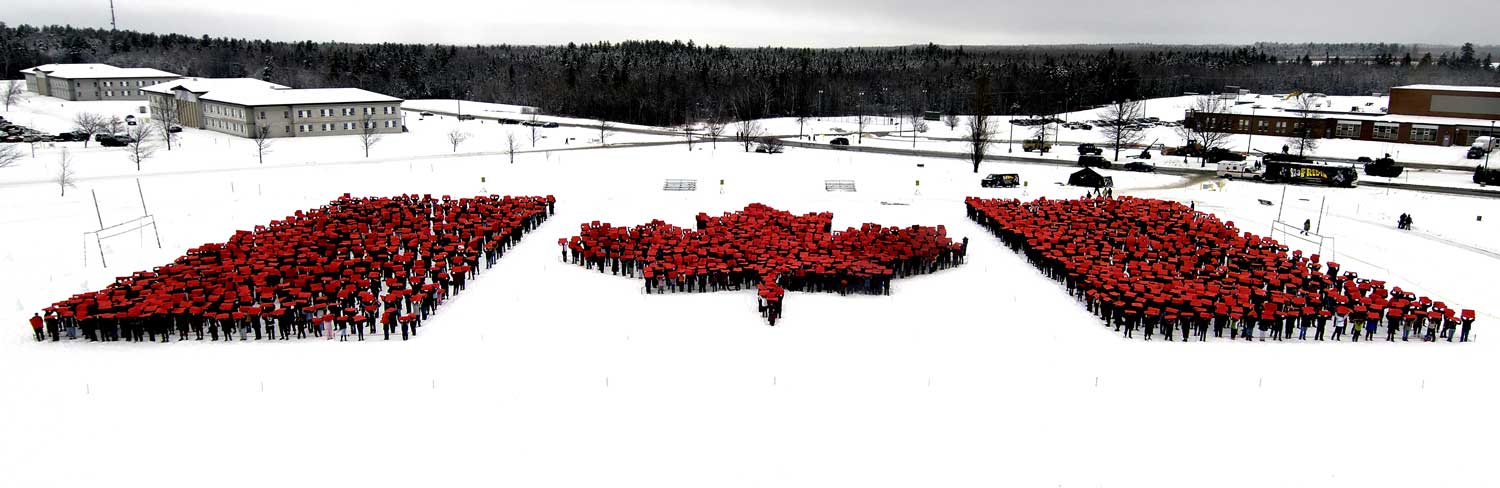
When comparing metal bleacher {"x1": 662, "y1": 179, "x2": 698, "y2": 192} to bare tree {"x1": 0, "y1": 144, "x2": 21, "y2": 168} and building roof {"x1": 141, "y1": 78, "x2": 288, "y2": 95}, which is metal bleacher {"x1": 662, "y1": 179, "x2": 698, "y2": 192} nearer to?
bare tree {"x1": 0, "y1": 144, "x2": 21, "y2": 168}

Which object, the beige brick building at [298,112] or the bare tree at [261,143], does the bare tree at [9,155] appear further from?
the beige brick building at [298,112]

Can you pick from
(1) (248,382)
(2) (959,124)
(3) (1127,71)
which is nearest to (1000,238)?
(1) (248,382)

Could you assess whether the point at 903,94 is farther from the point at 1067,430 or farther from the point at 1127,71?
the point at 1067,430

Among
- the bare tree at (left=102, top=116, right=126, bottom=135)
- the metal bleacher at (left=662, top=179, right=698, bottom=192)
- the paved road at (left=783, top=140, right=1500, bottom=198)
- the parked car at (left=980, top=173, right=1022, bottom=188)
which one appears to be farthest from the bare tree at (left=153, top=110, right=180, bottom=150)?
the parked car at (left=980, top=173, right=1022, bottom=188)

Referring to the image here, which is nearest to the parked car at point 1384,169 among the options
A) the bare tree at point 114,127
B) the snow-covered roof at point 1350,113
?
the snow-covered roof at point 1350,113

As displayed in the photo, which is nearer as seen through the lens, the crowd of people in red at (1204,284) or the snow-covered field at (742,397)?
the snow-covered field at (742,397)

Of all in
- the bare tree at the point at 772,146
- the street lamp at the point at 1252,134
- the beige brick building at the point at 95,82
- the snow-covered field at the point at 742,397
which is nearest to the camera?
the snow-covered field at the point at 742,397
